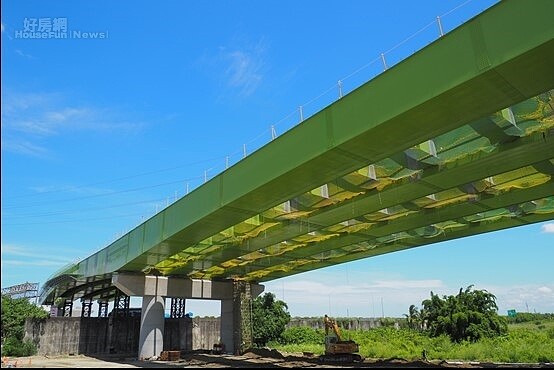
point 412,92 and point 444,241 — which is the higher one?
point 412,92

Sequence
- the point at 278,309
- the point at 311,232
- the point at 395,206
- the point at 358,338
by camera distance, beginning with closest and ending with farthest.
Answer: the point at 395,206
the point at 311,232
the point at 358,338
the point at 278,309

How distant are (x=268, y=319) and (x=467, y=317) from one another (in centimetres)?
2118

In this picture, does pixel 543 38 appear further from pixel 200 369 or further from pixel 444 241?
pixel 200 369

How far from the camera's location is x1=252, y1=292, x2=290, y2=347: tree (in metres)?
47.5

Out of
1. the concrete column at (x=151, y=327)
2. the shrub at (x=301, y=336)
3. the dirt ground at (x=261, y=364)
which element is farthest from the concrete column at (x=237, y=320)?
the shrub at (x=301, y=336)

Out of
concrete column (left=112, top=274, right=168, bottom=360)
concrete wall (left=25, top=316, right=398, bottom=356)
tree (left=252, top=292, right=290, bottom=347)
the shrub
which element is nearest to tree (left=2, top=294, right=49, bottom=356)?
concrete wall (left=25, top=316, right=398, bottom=356)

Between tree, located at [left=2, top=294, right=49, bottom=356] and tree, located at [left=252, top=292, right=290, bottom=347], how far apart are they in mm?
20966

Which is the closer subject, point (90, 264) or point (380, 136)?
point (380, 136)

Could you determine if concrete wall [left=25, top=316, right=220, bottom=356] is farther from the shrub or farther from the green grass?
the green grass

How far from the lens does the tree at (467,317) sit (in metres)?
35.8

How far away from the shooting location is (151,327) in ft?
108

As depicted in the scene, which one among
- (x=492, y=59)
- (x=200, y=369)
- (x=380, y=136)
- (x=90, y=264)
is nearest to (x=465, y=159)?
(x=380, y=136)

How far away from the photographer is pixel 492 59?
396 inches

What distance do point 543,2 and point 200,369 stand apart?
22806 mm
